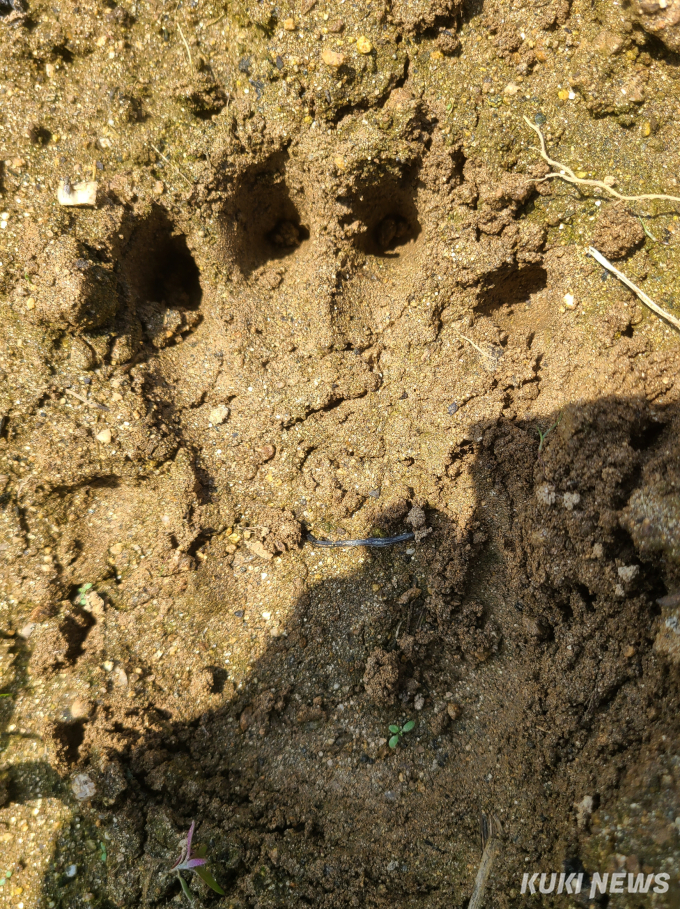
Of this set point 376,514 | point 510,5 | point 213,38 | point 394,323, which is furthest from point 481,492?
point 213,38

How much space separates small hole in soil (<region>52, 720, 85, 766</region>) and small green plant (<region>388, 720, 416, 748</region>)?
1.25 meters

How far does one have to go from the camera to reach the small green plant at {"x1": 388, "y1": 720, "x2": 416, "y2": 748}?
1.93 m

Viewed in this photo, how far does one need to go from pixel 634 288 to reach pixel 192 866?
2637 millimetres

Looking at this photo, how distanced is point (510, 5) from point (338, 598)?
95.3 inches

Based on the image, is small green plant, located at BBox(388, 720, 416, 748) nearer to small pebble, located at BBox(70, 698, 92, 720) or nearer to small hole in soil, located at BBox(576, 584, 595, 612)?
small hole in soil, located at BBox(576, 584, 595, 612)

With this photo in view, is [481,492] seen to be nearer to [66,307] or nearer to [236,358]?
[236,358]

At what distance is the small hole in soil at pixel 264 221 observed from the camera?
2.03 metres

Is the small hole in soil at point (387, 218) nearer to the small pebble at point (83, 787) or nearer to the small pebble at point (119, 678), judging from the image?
the small pebble at point (119, 678)

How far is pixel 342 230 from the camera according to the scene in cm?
205

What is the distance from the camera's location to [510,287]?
2.04m

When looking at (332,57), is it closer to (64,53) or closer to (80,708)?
(64,53)

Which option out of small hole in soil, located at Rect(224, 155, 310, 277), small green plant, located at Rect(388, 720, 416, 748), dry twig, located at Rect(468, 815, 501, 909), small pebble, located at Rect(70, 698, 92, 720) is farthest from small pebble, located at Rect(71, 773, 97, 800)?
small hole in soil, located at Rect(224, 155, 310, 277)

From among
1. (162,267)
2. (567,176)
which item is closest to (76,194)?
(162,267)

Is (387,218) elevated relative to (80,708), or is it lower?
elevated
